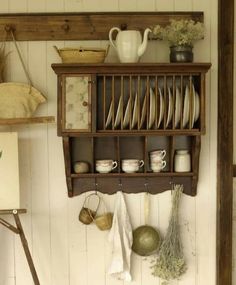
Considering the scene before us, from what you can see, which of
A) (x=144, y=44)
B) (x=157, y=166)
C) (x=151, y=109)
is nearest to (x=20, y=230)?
(x=157, y=166)

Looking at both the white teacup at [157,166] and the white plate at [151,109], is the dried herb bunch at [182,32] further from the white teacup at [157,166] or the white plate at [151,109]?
the white teacup at [157,166]

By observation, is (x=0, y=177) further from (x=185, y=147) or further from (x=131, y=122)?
(x=185, y=147)

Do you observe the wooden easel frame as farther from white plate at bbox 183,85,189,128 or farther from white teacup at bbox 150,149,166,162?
white plate at bbox 183,85,189,128

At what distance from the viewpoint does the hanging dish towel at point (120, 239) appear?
202cm

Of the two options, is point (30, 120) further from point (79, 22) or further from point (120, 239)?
point (120, 239)

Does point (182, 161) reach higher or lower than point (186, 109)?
lower

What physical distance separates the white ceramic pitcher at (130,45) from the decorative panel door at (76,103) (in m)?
0.19

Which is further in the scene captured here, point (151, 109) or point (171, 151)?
point (171, 151)

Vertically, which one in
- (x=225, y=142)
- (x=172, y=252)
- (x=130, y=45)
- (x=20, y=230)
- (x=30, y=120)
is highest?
(x=130, y=45)

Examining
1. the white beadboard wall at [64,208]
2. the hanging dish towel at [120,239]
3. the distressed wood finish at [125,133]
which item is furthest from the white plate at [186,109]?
the hanging dish towel at [120,239]

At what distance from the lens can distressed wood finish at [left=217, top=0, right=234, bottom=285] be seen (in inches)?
79.7

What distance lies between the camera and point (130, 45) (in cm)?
184

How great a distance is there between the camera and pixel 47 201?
209 centimetres

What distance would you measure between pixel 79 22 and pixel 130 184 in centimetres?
87
